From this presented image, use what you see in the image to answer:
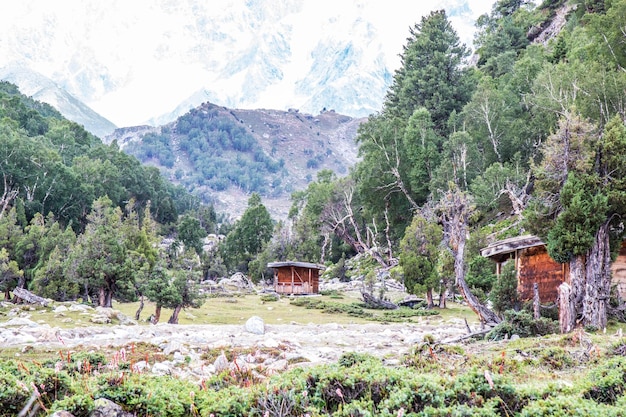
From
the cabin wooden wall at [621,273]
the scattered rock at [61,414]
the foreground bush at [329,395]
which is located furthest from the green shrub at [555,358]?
the cabin wooden wall at [621,273]

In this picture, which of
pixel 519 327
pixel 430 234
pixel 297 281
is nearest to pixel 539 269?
pixel 519 327

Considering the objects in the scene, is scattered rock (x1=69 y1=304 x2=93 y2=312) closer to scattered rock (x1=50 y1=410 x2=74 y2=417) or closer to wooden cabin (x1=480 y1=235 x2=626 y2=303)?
wooden cabin (x1=480 y1=235 x2=626 y2=303)

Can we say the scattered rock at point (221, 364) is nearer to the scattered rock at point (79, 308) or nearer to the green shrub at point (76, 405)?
the green shrub at point (76, 405)

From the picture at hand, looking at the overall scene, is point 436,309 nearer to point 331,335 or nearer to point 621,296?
point 621,296

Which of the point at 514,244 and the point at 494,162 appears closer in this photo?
the point at 514,244

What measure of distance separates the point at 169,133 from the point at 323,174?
132 meters

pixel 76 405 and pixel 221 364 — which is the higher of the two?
pixel 76 405

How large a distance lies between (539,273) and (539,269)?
0.12 meters

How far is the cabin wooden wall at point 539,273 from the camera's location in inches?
650

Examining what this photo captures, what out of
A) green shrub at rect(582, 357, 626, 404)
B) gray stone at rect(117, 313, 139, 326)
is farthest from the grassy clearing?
green shrub at rect(582, 357, 626, 404)

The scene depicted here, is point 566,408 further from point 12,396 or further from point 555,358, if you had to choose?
point 12,396

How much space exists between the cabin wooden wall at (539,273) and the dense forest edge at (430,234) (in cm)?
102

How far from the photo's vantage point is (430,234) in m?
27.5

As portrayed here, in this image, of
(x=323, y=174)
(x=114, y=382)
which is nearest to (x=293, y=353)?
(x=114, y=382)
